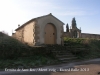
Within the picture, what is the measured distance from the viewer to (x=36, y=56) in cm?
1344

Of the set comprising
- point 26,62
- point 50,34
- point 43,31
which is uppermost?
point 43,31

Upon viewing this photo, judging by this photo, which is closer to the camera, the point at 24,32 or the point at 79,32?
the point at 24,32

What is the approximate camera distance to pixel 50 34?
18188mm

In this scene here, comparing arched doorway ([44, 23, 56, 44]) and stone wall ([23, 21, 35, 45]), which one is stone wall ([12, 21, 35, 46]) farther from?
arched doorway ([44, 23, 56, 44])

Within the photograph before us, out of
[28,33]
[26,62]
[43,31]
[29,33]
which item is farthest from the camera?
[28,33]

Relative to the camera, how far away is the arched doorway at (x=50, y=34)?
17797 millimetres

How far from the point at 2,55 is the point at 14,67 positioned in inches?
87.0

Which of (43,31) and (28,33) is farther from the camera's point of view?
(28,33)

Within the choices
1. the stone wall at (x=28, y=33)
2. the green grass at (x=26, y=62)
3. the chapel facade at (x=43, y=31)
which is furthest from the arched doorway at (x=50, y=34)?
the green grass at (x=26, y=62)

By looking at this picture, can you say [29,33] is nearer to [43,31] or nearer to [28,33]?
[28,33]

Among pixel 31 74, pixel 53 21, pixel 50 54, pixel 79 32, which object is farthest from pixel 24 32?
pixel 79 32

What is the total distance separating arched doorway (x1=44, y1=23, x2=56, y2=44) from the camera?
58.4 ft

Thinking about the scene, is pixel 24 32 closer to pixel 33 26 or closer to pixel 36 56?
pixel 33 26

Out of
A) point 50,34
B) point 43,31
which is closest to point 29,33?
point 43,31
